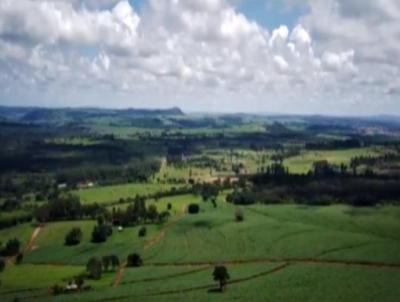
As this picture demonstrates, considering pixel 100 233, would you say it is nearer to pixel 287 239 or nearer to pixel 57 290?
pixel 57 290

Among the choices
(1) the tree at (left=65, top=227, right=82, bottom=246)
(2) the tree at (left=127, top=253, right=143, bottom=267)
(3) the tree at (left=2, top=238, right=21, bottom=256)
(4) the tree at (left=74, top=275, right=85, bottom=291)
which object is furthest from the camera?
(1) the tree at (left=65, top=227, right=82, bottom=246)

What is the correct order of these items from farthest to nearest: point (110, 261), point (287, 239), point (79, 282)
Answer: point (287, 239)
point (110, 261)
point (79, 282)

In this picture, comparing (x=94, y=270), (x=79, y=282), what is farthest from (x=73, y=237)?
(x=79, y=282)

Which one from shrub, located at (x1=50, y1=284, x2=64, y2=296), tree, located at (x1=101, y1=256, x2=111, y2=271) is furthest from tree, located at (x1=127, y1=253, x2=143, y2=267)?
shrub, located at (x1=50, y1=284, x2=64, y2=296)

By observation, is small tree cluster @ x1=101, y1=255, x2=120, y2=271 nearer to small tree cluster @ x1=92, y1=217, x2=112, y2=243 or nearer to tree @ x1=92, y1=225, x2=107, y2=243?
tree @ x1=92, y1=225, x2=107, y2=243

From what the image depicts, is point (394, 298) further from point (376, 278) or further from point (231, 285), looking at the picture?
point (231, 285)

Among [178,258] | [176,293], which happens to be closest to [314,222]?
[178,258]

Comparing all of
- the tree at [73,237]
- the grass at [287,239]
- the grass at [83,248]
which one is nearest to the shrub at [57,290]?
the grass at [83,248]

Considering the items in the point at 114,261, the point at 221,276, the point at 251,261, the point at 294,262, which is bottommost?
the point at 114,261
